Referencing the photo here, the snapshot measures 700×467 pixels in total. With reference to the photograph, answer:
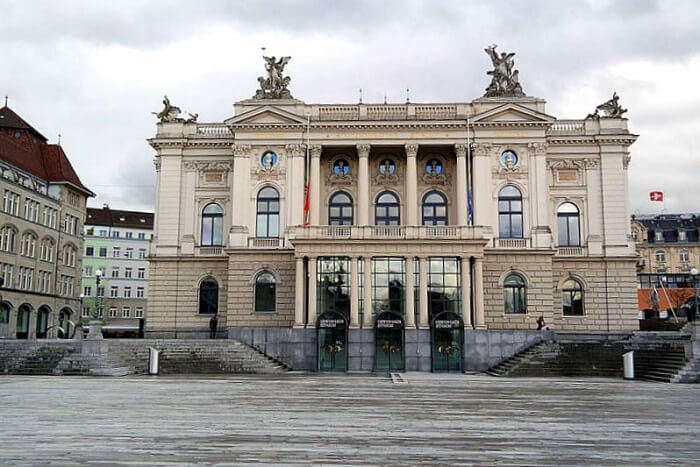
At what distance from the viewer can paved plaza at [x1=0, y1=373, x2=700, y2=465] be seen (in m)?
12.8

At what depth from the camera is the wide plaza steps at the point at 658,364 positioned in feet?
119

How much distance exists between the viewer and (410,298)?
4700 cm

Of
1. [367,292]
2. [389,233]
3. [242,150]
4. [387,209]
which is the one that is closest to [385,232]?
[389,233]

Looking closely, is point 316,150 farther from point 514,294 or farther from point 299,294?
point 514,294

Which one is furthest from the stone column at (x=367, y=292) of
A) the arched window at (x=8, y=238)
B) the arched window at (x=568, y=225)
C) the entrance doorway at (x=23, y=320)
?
the entrance doorway at (x=23, y=320)

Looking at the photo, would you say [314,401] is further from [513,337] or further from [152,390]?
[513,337]

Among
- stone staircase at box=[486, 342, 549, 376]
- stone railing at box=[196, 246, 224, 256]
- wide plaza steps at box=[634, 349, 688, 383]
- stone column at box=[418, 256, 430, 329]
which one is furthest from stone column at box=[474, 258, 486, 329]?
stone railing at box=[196, 246, 224, 256]

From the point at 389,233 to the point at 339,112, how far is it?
12328 mm

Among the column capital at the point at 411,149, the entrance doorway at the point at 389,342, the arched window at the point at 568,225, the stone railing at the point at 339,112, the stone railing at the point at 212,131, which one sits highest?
the stone railing at the point at 339,112

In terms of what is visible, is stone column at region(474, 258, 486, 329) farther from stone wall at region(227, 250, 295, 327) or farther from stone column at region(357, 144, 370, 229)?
stone wall at region(227, 250, 295, 327)

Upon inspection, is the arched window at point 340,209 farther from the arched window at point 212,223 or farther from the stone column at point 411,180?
the arched window at point 212,223

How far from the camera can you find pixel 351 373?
44.0 meters

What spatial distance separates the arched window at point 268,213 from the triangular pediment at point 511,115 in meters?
16.5

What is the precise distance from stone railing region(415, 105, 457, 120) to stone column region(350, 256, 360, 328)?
1396cm
